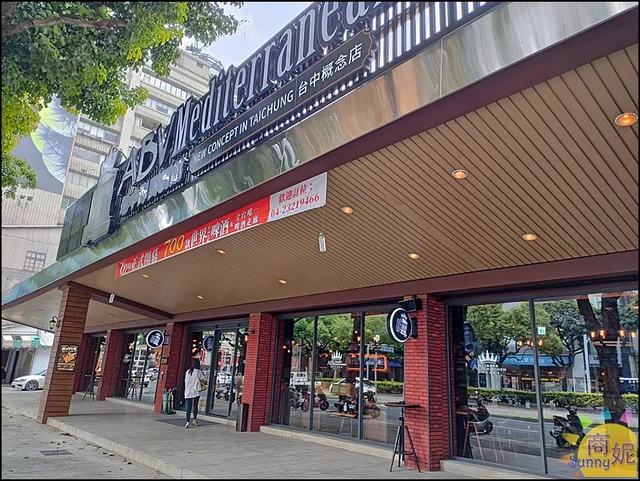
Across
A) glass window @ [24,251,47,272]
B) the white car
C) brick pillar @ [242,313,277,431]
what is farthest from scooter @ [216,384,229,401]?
the white car

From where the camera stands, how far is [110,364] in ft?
57.7

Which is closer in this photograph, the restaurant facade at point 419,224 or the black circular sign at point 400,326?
the restaurant facade at point 419,224

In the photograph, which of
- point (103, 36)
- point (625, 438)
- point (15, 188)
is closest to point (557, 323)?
point (625, 438)

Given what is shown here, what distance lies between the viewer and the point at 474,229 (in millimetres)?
5500

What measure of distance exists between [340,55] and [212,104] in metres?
2.91

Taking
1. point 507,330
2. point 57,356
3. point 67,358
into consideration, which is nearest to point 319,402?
point 507,330

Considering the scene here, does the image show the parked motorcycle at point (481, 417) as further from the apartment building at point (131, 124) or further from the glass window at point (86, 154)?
the glass window at point (86, 154)

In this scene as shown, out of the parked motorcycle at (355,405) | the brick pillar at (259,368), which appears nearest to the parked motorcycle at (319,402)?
the parked motorcycle at (355,405)

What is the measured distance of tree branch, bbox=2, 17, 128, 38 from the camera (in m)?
4.01

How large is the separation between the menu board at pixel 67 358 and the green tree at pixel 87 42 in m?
7.20

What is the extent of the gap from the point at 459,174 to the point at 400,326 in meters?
3.59

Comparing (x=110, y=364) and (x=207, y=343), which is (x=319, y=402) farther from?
(x=110, y=364)

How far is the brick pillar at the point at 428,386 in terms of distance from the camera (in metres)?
6.82

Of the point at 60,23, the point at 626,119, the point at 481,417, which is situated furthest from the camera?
the point at 481,417
